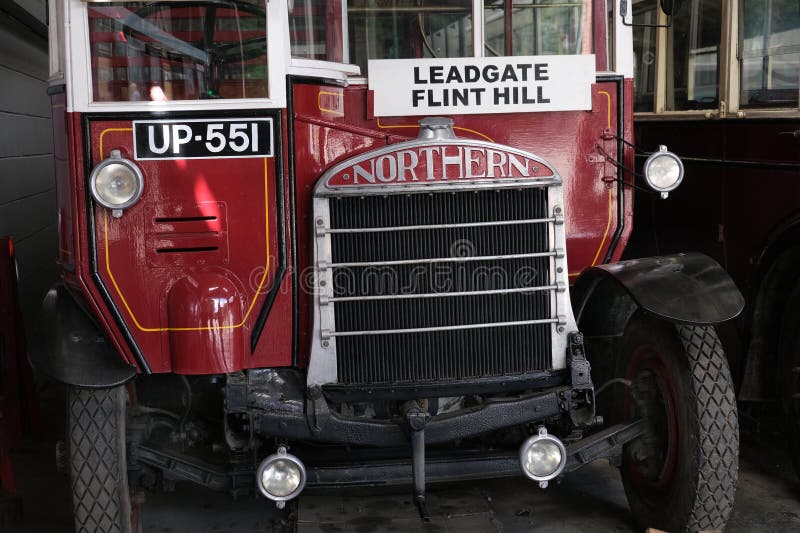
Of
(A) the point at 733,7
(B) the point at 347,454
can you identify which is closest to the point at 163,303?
(B) the point at 347,454

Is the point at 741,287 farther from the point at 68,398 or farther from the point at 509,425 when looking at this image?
the point at 68,398

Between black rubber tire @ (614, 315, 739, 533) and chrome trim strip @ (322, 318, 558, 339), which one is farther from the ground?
chrome trim strip @ (322, 318, 558, 339)

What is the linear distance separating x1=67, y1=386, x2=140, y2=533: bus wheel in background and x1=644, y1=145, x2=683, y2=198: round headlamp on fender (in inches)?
93.4

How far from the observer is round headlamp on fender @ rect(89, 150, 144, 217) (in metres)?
3.70

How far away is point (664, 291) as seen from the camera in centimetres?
398

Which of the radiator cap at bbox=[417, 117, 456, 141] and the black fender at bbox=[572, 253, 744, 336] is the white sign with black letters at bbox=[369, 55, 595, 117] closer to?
the radiator cap at bbox=[417, 117, 456, 141]

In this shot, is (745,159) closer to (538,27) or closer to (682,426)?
(538,27)

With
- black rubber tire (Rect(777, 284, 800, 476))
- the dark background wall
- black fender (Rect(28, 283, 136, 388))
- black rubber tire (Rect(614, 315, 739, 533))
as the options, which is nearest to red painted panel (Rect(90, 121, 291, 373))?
black fender (Rect(28, 283, 136, 388))

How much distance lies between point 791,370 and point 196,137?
122 inches

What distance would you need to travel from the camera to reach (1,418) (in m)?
4.96

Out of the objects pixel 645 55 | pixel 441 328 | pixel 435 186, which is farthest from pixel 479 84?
pixel 645 55

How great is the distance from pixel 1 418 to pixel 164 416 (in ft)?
4.07

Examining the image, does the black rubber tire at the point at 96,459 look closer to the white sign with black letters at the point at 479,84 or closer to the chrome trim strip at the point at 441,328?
the chrome trim strip at the point at 441,328

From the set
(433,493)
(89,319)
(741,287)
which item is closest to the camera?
(89,319)
